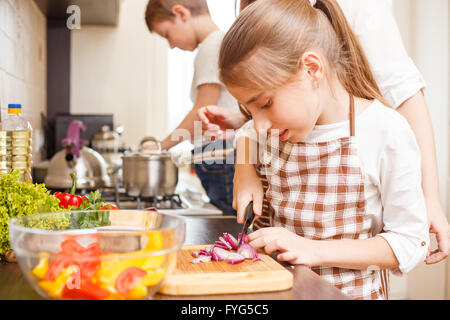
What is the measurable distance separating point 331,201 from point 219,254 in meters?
0.28

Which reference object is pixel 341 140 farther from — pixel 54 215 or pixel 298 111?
pixel 54 215

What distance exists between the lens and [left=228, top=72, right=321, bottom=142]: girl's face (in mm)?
797

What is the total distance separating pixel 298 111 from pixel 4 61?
99 cm

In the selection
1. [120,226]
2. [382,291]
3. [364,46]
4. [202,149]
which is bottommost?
[382,291]

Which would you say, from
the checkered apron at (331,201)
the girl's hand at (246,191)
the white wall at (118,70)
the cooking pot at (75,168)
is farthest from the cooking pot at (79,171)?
the white wall at (118,70)

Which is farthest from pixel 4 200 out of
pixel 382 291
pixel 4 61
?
pixel 4 61

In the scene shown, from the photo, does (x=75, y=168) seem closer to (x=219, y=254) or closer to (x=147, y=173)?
(x=147, y=173)

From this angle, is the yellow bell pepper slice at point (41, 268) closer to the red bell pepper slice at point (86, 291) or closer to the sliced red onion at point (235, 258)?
the red bell pepper slice at point (86, 291)

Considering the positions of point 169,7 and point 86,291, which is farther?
point 169,7

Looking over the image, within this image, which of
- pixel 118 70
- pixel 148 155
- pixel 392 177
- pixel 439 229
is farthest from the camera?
pixel 118 70

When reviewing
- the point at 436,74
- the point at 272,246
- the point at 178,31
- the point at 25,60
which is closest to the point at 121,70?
the point at 25,60

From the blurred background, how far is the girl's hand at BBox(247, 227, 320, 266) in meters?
1.05

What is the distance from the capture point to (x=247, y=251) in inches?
28.6
